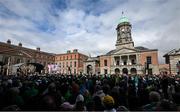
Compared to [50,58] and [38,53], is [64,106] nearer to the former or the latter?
[38,53]

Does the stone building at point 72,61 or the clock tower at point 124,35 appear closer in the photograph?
the clock tower at point 124,35

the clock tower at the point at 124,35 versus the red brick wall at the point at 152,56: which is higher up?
the clock tower at the point at 124,35

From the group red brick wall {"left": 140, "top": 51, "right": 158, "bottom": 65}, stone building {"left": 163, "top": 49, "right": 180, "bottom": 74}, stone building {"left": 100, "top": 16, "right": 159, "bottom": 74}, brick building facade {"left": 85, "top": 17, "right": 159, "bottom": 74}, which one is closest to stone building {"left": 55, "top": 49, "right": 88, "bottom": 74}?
brick building facade {"left": 85, "top": 17, "right": 159, "bottom": 74}

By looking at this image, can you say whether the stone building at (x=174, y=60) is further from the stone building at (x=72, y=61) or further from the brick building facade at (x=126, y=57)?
the stone building at (x=72, y=61)

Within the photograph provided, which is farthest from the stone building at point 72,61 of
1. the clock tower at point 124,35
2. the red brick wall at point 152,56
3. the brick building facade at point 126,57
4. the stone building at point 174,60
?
the stone building at point 174,60

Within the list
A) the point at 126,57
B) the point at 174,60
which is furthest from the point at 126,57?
the point at 174,60

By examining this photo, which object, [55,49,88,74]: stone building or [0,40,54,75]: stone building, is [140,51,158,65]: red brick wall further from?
[0,40,54,75]: stone building

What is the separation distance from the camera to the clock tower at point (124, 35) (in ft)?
176

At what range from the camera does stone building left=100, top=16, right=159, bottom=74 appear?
150 ft

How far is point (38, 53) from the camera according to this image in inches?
2773

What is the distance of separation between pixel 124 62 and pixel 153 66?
1037cm

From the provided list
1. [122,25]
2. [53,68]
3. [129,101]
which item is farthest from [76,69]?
[129,101]

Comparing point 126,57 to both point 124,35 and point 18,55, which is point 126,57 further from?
point 18,55

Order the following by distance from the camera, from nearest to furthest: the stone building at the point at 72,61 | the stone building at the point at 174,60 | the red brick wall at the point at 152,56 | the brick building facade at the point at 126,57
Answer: the stone building at the point at 174,60 → the red brick wall at the point at 152,56 → the brick building facade at the point at 126,57 → the stone building at the point at 72,61
